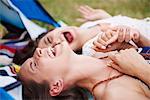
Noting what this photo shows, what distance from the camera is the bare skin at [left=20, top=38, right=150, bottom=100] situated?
202 cm

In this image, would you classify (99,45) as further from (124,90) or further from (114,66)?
(124,90)

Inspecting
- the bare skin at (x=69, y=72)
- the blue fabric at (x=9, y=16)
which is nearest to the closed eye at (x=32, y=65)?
the bare skin at (x=69, y=72)

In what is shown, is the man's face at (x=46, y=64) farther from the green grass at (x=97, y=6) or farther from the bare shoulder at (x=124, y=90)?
the green grass at (x=97, y=6)

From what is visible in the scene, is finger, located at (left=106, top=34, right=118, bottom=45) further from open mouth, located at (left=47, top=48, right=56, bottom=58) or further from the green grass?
the green grass

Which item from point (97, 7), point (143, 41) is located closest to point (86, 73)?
point (143, 41)

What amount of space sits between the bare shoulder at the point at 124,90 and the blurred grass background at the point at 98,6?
4.40ft

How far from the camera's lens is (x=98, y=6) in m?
3.54

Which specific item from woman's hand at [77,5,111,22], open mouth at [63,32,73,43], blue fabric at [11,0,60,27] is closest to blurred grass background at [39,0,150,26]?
woman's hand at [77,5,111,22]

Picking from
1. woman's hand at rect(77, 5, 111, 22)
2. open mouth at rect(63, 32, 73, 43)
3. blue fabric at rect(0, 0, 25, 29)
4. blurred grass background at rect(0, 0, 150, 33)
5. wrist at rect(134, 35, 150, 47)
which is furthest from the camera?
blurred grass background at rect(0, 0, 150, 33)

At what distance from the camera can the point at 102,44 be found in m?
2.21

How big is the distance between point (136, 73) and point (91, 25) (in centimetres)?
88

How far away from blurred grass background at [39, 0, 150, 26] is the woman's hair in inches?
48.0

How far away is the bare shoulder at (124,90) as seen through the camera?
6.26 ft

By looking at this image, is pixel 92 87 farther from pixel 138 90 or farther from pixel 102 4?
pixel 102 4
